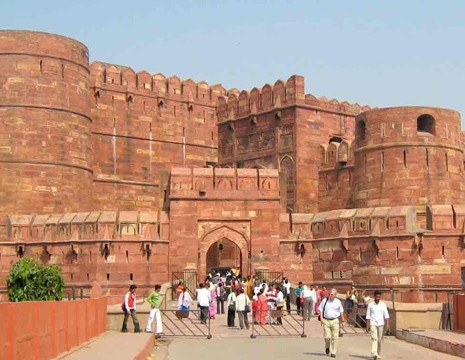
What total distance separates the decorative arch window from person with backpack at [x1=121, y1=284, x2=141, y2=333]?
49.0ft

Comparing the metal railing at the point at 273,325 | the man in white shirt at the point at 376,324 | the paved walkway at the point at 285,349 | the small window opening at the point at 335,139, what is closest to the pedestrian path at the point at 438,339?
the paved walkway at the point at 285,349

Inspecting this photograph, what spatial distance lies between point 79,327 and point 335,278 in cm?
1261

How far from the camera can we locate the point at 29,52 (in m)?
25.7

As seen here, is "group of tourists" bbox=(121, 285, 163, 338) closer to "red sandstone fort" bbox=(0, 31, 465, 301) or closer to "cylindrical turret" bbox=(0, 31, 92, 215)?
"red sandstone fort" bbox=(0, 31, 465, 301)

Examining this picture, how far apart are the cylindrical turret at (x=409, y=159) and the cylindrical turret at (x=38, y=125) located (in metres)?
9.07

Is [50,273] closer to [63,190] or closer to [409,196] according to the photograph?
[63,190]

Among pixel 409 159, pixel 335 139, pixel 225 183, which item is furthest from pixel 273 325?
pixel 335 139

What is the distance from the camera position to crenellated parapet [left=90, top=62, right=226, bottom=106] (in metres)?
29.2

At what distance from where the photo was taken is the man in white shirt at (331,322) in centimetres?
1077

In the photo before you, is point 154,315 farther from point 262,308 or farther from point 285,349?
point 262,308

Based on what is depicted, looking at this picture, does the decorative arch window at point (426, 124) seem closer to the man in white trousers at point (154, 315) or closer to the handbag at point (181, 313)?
the handbag at point (181, 313)

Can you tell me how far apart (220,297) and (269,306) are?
9.21 feet

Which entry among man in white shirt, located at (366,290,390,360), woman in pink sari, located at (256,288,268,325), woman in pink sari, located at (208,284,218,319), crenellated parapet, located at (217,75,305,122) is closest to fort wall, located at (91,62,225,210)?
crenellated parapet, located at (217,75,305,122)

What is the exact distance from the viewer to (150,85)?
30531mm
